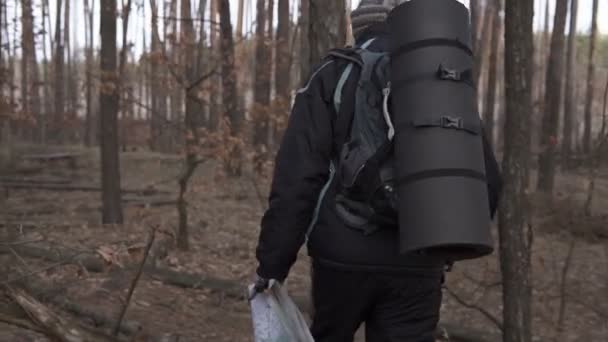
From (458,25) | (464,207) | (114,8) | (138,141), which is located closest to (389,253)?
(464,207)

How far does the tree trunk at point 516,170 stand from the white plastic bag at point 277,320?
6.94 feet

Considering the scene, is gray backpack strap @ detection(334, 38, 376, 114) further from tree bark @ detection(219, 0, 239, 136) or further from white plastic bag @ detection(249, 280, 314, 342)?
tree bark @ detection(219, 0, 239, 136)

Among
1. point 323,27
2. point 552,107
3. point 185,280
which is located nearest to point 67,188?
point 185,280

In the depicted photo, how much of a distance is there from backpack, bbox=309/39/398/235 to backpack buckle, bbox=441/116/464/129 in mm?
186

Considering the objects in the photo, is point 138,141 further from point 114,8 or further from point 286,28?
point 114,8

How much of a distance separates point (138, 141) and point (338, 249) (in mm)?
29586

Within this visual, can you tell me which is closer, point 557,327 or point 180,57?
point 557,327

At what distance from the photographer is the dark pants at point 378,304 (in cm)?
250

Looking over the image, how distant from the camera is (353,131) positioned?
2.46 meters

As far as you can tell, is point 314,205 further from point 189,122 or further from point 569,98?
point 569,98

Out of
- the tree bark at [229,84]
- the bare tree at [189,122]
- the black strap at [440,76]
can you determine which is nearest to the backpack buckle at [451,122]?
the black strap at [440,76]

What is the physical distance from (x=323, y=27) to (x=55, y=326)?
2.45 metres

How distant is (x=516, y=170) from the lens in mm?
4332

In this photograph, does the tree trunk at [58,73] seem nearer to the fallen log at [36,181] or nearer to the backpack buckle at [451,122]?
the fallen log at [36,181]
